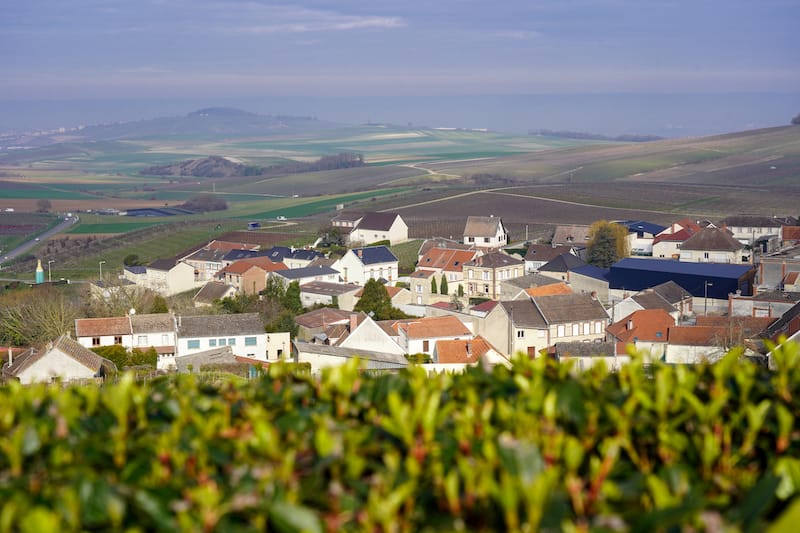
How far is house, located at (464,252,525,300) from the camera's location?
50.5 meters

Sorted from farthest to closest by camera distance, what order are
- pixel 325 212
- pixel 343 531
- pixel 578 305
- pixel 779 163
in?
pixel 779 163
pixel 325 212
pixel 578 305
pixel 343 531

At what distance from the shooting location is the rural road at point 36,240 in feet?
238

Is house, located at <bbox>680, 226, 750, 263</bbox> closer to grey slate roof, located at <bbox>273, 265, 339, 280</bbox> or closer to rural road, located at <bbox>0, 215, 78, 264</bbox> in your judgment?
grey slate roof, located at <bbox>273, 265, 339, 280</bbox>

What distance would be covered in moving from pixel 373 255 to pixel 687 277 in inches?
737

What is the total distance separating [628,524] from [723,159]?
13490 cm

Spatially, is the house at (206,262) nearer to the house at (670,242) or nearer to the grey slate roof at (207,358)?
the house at (670,242)

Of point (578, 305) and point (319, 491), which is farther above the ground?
point (319, 491)

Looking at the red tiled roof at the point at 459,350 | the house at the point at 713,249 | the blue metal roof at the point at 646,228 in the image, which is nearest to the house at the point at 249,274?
the red tiled roof at the point at 459,350

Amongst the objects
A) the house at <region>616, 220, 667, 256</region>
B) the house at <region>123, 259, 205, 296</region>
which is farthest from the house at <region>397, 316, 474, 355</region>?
the house at <region>616, 220, 667, 256</region>

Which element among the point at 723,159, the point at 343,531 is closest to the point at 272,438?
the point at 343,531

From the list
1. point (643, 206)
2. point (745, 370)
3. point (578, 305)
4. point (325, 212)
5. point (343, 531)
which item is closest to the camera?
point (343, 531)

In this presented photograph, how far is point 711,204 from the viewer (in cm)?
8538

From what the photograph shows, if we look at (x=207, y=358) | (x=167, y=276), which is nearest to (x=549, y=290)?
(x=207, y=358)

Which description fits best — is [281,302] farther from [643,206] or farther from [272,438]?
[643,206]
